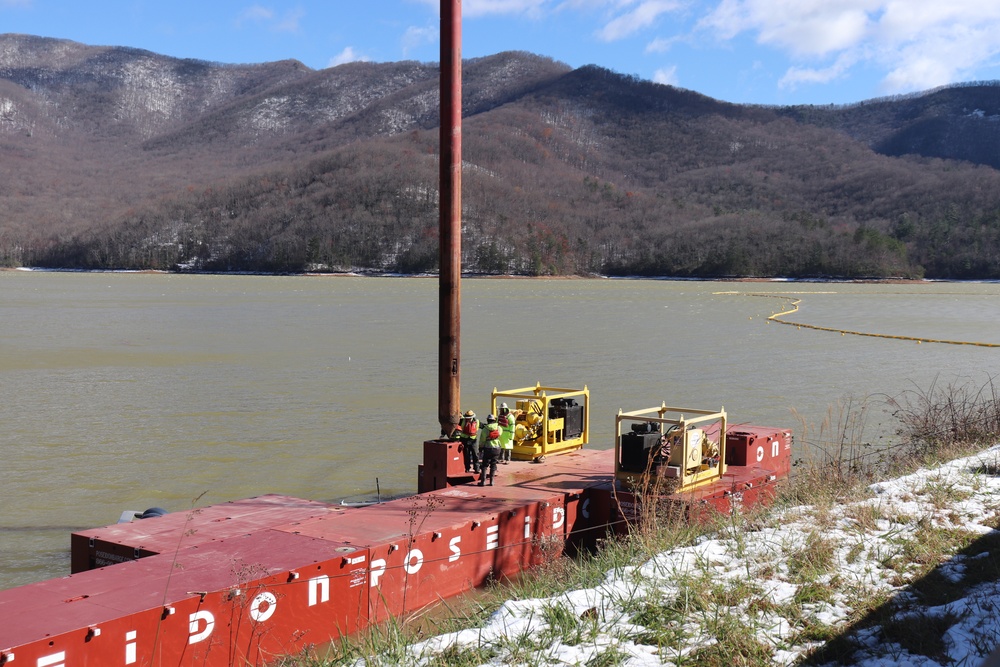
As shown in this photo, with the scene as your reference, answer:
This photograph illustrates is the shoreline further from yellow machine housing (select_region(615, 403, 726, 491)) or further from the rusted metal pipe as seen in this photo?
yellow machine housing (select_region(615, 403, 726, 491))

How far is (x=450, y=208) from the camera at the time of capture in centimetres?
1355

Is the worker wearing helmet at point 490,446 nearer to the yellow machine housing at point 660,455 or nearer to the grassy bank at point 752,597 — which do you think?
the yellow machine housing at point 660,455

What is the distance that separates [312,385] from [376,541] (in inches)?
722

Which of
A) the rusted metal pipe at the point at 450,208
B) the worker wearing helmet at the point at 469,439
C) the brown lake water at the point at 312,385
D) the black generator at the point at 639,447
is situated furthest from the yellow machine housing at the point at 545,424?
the black generator at the point at 639,447

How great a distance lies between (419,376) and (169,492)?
45.0 feet

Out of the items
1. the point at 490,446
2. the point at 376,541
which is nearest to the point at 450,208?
the point at 490,446

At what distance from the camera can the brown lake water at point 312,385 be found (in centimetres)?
1608

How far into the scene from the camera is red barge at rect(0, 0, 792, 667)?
719cm

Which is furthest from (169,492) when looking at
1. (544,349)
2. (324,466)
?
(544,349)

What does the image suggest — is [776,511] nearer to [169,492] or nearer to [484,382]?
[169,492]

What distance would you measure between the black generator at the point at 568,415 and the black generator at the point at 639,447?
322 cm

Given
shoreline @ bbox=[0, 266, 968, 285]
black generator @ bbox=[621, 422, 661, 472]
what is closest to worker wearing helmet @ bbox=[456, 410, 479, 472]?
black generator @ bbox=[621, 422, 661, 472]

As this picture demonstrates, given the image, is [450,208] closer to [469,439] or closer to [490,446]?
[469,439]

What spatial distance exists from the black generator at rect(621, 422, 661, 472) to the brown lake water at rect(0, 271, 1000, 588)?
190 centimetres
